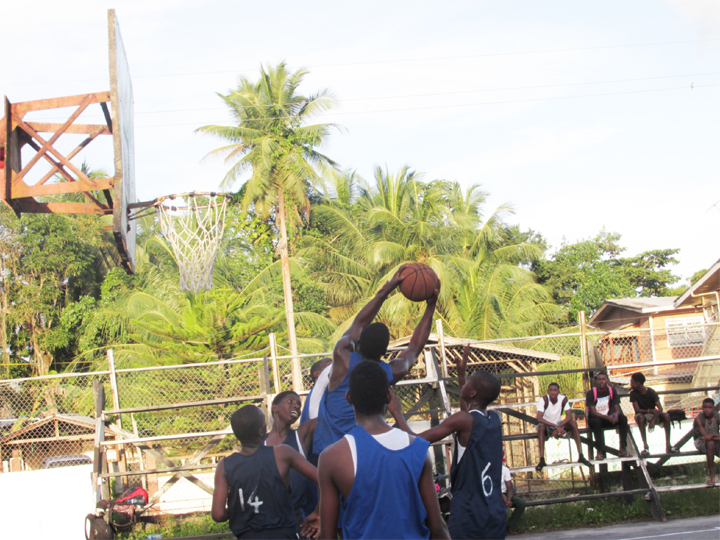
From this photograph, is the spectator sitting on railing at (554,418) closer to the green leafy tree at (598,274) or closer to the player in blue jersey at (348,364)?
the player in blue jersey at (348,364)

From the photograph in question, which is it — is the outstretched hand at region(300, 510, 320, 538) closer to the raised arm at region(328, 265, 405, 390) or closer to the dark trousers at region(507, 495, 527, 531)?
the raised arm at region(328, 265, 405, 390)

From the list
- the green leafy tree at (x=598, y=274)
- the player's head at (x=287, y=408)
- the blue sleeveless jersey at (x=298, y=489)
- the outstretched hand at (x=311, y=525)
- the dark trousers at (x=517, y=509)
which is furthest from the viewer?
the green leafy tree at (x=598, y=274)

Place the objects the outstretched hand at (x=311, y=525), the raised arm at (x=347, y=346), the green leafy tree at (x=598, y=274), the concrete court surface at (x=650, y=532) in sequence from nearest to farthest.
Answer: the outstretched hand at (x=311, y=525) → the raised arm at (x=347, y=346) → the concrete court surface at (x=650, y=532) → the green leafy tree at (x=598, y=274)

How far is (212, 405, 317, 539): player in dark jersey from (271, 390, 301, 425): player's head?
0.78 metres

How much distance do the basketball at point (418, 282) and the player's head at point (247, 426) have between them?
138cm

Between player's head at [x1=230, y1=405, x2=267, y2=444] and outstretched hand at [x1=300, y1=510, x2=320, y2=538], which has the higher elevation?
player's head at [x1=230, y1=405, x2=267, y2=444]

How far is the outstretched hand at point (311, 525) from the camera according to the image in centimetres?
338

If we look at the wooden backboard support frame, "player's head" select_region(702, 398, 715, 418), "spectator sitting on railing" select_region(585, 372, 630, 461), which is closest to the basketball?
the wooden backboard support frame

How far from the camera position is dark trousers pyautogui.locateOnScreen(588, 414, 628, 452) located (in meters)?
9.11

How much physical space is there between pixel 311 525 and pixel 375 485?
1.04m

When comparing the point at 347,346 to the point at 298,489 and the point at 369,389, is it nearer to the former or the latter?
the point at 298,489

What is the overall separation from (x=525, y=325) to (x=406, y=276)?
824 inches

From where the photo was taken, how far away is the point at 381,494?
8.34 feet

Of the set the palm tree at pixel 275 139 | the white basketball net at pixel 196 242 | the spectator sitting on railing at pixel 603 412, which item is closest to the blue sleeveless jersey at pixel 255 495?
the spectator sitting on railing at pixel 603 412
